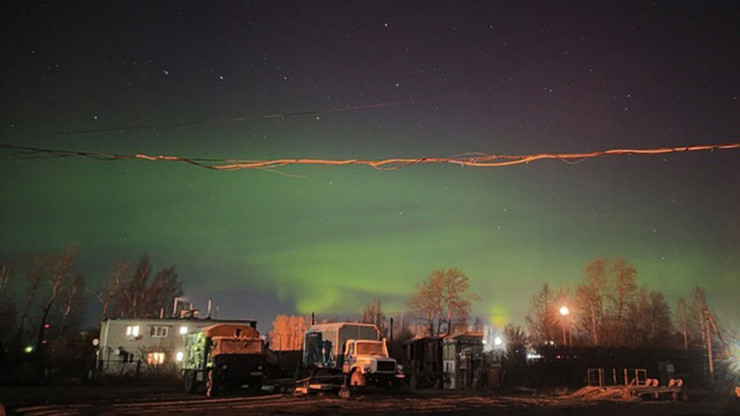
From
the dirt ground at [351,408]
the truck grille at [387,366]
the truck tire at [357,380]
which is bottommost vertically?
the dirt ground at [351,408]

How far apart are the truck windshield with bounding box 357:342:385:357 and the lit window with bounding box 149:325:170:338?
30519 mm

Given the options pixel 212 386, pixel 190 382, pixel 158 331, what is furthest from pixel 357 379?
pixel 158 331

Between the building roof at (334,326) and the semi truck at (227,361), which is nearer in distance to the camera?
the semi truck at (227,361)

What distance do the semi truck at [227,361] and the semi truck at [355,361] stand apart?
2638mm

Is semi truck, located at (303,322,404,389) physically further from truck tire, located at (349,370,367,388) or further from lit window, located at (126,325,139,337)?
lit window, located at (126,325,139,337)

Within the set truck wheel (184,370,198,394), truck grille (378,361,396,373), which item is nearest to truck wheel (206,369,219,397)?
truck wheel (184,370,198,394)

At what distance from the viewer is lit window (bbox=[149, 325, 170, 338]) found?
5219 cm

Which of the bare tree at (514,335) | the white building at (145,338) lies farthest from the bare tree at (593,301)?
the white building at (145,338)

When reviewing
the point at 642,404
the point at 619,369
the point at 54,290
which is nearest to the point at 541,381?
the point at 619,369

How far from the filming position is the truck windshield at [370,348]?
2753 cm

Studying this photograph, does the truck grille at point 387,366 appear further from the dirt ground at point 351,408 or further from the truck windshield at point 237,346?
the truck windshield at point 237,346

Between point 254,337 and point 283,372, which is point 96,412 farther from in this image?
point 283,372

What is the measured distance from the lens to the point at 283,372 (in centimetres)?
3180

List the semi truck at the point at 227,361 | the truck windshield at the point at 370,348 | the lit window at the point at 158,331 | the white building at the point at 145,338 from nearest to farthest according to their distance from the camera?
the semi truck at the point at 227,361 < the truck windshield at the point at 370,348 < the white building at the point at 145,338 < the lit window at the point at 158,331
